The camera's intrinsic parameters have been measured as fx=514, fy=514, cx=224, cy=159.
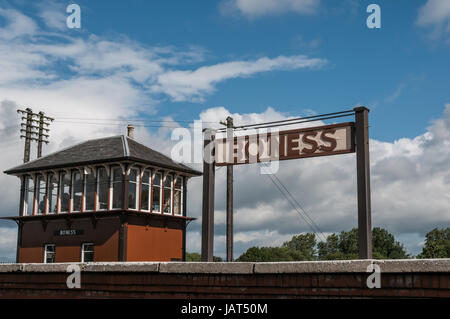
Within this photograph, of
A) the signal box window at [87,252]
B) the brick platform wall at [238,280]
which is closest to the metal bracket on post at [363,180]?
the brick platform wall at [238,280]

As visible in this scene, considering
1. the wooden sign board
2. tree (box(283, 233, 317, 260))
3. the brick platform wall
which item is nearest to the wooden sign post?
the wooden sign board

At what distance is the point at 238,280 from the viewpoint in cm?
821

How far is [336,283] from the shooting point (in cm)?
748

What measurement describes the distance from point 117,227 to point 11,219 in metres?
8.13

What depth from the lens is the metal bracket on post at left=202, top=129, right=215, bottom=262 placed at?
37.9 feet

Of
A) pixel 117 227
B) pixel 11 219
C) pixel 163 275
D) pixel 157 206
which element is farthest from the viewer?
pixel 11 219

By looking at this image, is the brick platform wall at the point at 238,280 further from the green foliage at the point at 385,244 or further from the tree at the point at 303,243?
the tree at the point at 303,243

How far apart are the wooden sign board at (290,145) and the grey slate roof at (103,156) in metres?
14.7

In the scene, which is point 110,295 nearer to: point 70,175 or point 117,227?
point 117,227

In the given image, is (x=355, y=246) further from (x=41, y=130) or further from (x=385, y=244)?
(x=41, y=130)

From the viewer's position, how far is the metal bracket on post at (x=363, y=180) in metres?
9.62

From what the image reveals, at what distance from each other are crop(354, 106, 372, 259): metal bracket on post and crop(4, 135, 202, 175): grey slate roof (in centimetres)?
1689
